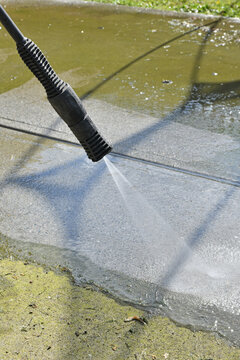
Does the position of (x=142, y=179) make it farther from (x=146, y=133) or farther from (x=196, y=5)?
(x=196, y=5)

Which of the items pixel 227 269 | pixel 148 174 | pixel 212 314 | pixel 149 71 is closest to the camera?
pixel 212 314

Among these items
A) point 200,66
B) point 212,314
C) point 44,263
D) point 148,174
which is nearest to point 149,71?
point 200,66

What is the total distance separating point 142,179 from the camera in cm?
362

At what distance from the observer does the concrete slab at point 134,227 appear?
8.59 feet

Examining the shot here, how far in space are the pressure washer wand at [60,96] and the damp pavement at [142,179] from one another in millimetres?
851

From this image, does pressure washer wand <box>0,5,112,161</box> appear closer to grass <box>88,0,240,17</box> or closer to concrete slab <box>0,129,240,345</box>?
concrete slab <box>0,129,240,345</box>

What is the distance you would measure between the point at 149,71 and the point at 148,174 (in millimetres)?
2171

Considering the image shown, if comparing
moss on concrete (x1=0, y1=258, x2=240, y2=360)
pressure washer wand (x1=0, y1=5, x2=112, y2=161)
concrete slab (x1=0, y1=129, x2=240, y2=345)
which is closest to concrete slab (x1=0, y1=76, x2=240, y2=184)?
concrete slab (x1=0, y1=129, x2=240, y2=345)

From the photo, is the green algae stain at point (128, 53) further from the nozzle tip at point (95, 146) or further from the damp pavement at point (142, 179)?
the nozzle tip at point (95, 146)

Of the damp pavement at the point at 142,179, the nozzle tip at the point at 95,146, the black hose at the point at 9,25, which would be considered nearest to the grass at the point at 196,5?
the damp pavement at the point at 142,179

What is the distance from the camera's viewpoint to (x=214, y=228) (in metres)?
3.07

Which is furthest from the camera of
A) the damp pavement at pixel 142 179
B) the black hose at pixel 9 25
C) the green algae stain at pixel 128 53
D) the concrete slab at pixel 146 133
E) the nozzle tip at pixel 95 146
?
the green algae stain at pixel 128 53

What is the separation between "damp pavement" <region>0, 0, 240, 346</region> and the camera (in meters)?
2.74

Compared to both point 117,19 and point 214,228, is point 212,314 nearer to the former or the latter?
point 214,228
